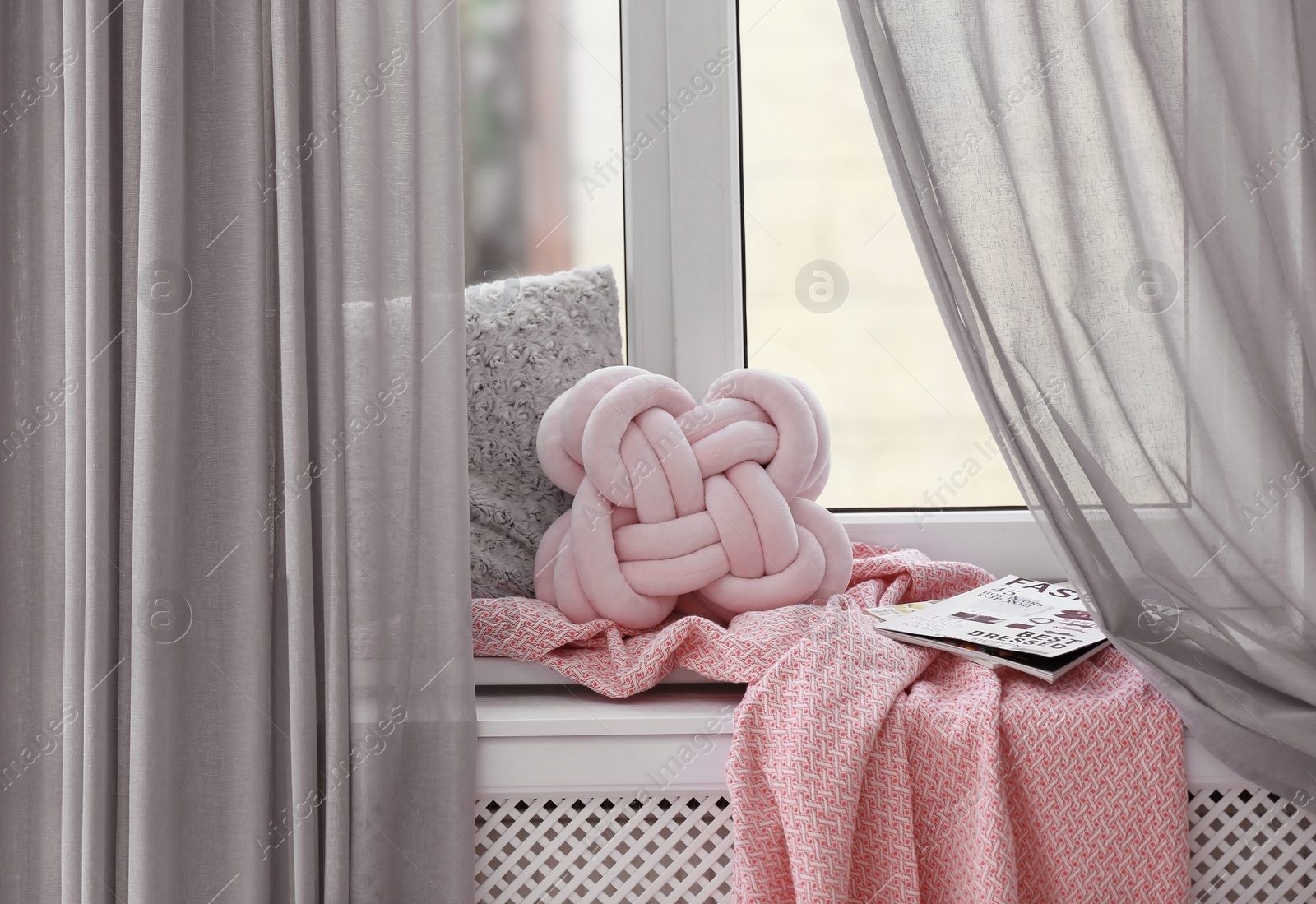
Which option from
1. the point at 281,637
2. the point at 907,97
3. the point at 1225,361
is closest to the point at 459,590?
the point at 281,637

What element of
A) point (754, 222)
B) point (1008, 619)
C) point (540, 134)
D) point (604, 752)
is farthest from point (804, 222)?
point (604, 752)

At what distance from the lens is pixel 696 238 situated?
130 centimetres

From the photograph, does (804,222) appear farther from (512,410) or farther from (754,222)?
(512,410)

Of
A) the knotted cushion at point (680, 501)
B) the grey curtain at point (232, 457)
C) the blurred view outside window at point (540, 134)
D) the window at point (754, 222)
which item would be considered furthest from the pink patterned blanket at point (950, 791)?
the blurred view outside window at point (540, 134)

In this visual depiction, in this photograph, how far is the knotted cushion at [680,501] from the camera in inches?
40.4

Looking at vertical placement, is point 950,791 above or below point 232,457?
below

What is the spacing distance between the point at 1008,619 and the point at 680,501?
1.33ft

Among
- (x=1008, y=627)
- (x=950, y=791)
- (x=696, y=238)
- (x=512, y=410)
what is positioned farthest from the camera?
(x=696, y=238)

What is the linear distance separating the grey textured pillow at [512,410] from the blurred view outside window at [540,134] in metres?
0.09

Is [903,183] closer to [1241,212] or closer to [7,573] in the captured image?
[1241,212]

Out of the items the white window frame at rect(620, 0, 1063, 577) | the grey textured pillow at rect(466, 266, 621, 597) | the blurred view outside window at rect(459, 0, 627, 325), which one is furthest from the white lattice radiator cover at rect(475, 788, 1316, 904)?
the blurred view outside window at rect(459, 0, 627, 325)

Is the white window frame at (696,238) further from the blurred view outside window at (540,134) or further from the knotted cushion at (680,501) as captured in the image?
the knotted cushion at (680,501)

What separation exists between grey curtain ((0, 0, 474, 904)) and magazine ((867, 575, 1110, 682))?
19.9 inches

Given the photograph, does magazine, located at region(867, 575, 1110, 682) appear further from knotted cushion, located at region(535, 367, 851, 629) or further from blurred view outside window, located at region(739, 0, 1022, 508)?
blurred view outside window, located at region(739, 0, 1022, 508)
